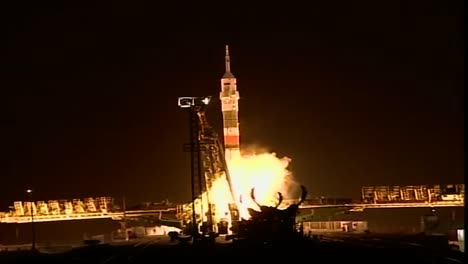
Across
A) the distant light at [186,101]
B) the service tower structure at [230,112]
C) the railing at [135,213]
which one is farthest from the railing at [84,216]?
the distant light at [186,101]

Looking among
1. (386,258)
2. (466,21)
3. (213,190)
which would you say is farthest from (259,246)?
(213,190)

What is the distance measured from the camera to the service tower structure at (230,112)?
13188 centimetres

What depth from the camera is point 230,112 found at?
133 metres

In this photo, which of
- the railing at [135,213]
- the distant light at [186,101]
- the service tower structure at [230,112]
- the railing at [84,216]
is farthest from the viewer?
the railing at [84,216]

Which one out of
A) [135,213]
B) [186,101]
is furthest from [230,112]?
[186,101]

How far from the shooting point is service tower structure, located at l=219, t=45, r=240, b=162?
13188cm

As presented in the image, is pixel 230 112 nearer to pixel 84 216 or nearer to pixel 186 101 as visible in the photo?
pixel 84 216

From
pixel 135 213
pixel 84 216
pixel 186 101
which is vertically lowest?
pixel 84 216

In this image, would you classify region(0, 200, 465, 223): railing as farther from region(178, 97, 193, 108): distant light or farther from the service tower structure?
region(178, 97, 193, 108): distant light

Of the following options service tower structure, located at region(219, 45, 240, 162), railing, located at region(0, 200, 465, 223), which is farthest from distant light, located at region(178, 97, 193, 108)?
railing, located at region(0, 200, 465, 223)

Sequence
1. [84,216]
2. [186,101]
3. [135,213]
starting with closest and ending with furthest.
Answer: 1. [186,101]
2. [84,216]
3. [135,213]

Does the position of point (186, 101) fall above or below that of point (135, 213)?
→ above

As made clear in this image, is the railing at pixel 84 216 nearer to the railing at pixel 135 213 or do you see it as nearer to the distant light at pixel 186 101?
the railing at pixel 135 213

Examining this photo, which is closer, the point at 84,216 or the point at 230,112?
the point at 230,112
